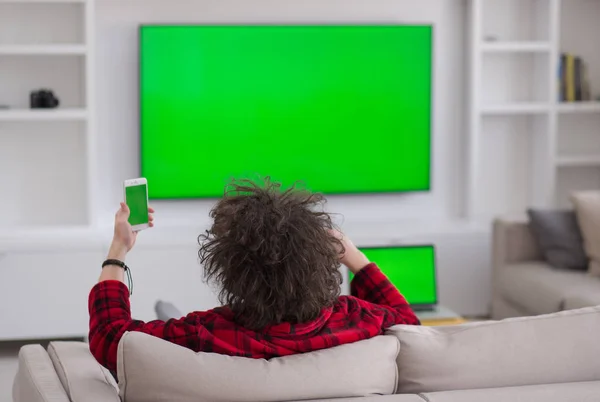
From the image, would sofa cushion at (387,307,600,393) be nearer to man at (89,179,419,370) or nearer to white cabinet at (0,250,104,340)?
man at (89,179,419,370)

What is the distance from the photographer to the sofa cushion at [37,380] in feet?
5.86

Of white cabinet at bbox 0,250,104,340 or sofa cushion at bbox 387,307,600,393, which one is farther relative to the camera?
white cabinet at bbox 0,250,104,340

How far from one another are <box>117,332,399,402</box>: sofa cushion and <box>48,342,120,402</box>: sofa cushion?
9 centimetres

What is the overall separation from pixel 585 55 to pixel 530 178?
0.81 m

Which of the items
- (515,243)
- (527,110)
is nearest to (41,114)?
(515,243)

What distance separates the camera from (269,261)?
Result: 1774 mm

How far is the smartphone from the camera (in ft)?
7.47

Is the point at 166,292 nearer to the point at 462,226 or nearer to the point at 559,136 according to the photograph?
the point at 462,226

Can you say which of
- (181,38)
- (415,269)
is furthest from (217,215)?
(181,38)

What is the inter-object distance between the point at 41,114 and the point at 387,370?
Answer: 338 cm

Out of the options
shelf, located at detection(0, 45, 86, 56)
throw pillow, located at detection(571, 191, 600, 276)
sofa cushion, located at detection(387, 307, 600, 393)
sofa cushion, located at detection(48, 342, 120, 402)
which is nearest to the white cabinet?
shelf, located at detection(0, 45, 86, 56)

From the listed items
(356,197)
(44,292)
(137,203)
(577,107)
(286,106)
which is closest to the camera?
(137,203)

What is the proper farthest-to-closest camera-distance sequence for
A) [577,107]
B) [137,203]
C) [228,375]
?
[577,107]
[137,203]
[228,375]

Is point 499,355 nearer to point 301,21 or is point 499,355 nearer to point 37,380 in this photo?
point 37,380
